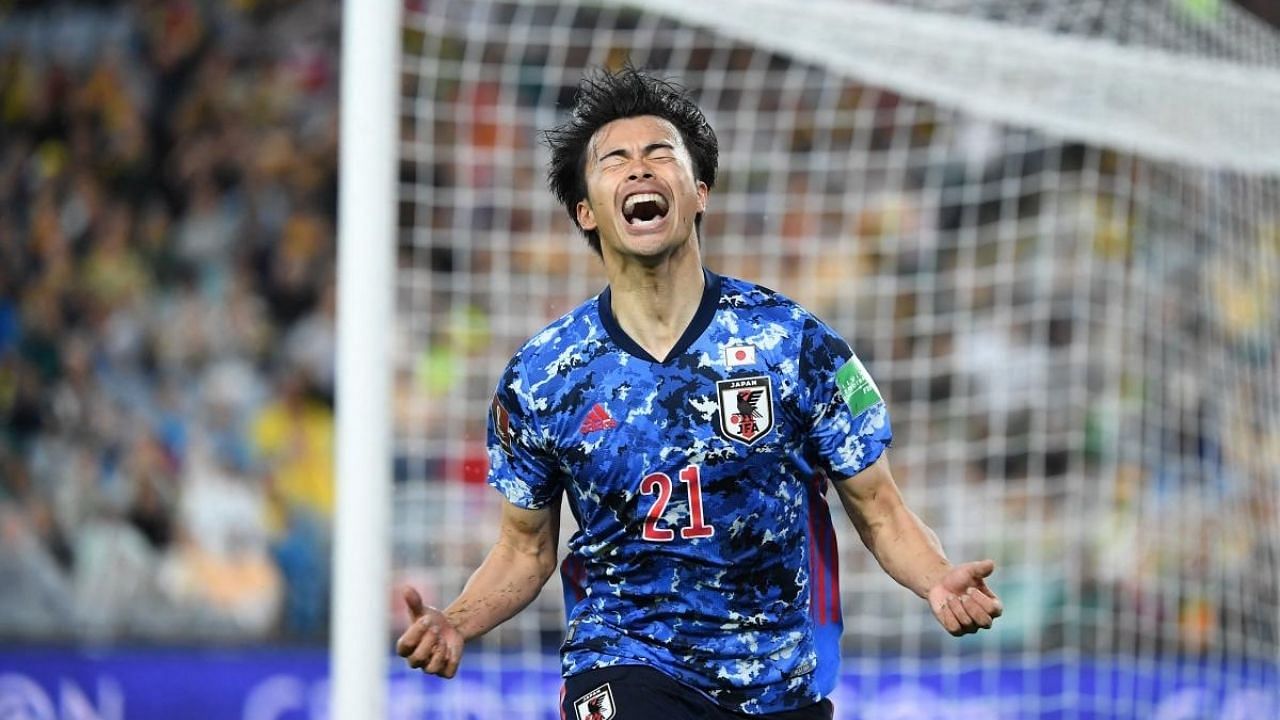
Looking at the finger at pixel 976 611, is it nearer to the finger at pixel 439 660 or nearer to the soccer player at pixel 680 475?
the soccer player at pixel 680 475

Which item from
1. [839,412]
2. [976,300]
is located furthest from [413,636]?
[976,300]

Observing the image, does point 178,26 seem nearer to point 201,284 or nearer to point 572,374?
point 201,284

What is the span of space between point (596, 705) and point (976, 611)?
77cm

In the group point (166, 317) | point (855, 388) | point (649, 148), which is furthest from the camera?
point (166, 317)

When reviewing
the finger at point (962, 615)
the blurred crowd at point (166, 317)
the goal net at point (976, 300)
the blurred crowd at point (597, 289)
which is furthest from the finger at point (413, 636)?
the blurred crowd at point (166, 317)

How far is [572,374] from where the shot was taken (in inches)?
145

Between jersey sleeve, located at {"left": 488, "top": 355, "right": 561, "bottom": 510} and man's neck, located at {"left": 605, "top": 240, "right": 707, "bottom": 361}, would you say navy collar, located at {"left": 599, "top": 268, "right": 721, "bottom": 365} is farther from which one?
jersey sleeve, located at {"left": 488, "top": 355, "right": 561, "bottom": 510}

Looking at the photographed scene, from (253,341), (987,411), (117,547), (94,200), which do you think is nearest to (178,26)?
(94,200)

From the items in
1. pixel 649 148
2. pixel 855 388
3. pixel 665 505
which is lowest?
pixel 665 505

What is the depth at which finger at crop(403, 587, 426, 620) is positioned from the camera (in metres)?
3.43

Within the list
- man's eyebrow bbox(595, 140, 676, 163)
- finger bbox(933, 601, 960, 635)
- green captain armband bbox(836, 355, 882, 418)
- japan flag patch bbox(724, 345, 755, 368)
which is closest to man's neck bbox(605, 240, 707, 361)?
japan flag patch bbox(724, 345, 755, 368)

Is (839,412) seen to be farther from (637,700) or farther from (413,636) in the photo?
(413,636)

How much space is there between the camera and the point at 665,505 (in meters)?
3.57

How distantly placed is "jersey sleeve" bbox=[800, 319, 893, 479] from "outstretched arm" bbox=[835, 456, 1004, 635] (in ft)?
0.14
